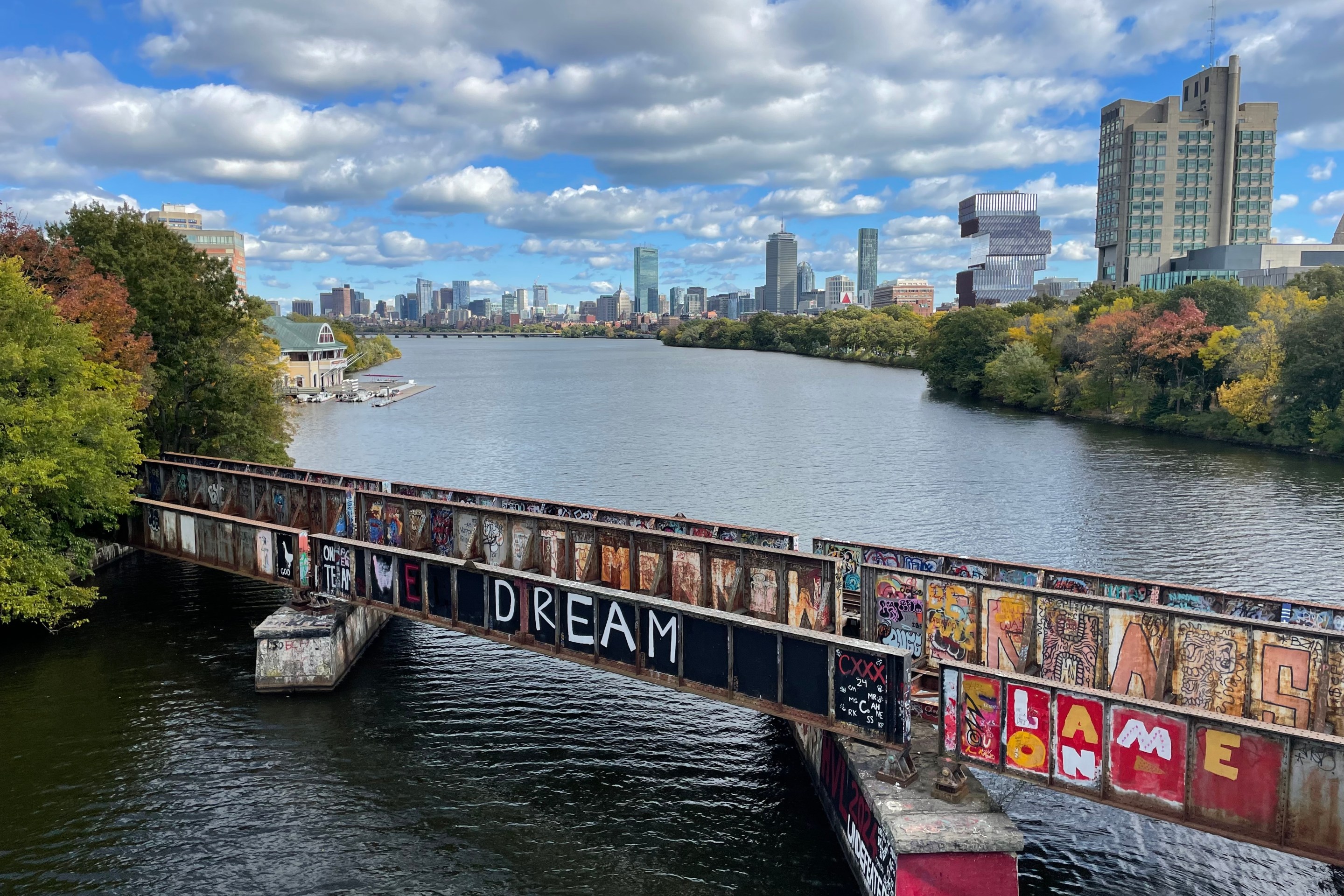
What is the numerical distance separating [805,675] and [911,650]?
4.52 metres

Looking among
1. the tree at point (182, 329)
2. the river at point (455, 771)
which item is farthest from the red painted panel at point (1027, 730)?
the tree at point (182, 329)

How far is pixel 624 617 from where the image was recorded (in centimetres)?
2298

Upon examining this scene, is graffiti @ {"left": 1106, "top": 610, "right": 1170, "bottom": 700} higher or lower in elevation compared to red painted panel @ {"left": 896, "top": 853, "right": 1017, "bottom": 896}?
higher

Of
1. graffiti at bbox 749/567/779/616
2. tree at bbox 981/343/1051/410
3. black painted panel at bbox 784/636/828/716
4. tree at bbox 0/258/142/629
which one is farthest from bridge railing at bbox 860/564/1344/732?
tree at bbox 981/343/1051/410

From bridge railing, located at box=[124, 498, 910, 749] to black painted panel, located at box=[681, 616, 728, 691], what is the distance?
3cm

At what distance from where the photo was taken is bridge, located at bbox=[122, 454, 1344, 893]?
52.3 feet

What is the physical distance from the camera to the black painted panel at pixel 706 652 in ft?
70.4

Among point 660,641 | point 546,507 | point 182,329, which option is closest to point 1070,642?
point 660,641

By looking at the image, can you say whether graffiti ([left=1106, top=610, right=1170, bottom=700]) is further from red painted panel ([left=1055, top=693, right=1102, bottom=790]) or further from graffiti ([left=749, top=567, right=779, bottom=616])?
graffiti ([left=749, top=567, right=779, bottom=616])

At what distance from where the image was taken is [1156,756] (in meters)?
16.1

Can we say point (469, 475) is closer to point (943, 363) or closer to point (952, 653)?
point (952, 653)

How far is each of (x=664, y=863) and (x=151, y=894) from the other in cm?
1053

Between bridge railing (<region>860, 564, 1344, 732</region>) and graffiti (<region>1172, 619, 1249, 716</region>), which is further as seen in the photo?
graffiti (<region>1172, 619, 1249, 716</region>)

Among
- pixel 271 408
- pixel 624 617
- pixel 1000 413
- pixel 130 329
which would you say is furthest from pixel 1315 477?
pixel 130 329
